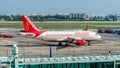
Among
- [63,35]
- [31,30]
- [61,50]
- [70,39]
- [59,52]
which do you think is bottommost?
[61,50]

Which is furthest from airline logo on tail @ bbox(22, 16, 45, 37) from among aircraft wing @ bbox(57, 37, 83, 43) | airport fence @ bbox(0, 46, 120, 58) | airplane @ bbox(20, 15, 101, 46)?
airport fence @ bbox(0, 46, 120, 58)

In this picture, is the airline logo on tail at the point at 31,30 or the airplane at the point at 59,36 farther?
the airline logo on tail at the point at 31,30

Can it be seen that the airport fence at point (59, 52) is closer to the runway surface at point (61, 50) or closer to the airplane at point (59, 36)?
the runway surface at point (61, 50)

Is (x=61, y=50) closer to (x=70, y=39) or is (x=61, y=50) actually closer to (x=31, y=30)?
(x=70, y=39)

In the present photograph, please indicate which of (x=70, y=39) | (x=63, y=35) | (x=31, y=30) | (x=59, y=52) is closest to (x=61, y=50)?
(x=59, y=52)

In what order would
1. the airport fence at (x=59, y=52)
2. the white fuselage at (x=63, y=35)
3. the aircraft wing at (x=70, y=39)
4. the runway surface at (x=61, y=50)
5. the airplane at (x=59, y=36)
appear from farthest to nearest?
the white fuselage at (x=63, y=35) → the airplane at (x=59, y=36) → the aircraft wing at (x=70, y=39) → the runway surface at (x=61, y=50) → the airport fence at (x=59, y=52)

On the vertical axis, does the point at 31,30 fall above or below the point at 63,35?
above

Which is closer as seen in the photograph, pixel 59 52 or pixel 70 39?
pixel 59 52

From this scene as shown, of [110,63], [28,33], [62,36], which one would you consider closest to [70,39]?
[62,36]

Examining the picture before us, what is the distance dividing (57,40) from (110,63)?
56.1 m

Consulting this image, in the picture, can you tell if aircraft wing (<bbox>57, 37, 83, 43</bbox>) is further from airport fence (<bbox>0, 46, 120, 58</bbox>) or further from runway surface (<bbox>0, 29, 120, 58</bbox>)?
airport fence (<bbox>0, 46, 120, 58</bbox>)

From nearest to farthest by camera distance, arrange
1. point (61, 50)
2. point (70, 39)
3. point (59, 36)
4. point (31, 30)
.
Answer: point (61, 50) < point (70, 39) < point (59, 36) < point (31, 30)

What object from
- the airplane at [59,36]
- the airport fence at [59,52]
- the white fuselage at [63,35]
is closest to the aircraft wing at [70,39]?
the airplane at [59,36]

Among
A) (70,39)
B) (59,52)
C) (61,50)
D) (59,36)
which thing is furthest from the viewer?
(59,36)
